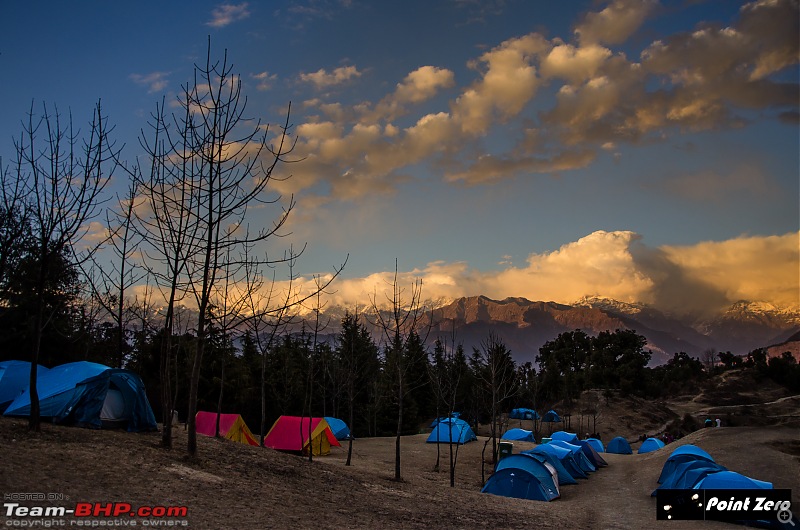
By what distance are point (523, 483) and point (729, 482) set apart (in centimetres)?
711

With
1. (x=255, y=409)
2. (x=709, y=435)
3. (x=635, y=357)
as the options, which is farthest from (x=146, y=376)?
(x=635, y=357)

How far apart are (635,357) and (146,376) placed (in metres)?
71.6

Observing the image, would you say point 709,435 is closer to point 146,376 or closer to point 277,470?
point 277,470

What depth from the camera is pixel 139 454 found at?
1212 cm

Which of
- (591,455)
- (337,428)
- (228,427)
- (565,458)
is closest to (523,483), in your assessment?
(565,458)

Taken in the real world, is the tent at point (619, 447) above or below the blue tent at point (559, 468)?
below

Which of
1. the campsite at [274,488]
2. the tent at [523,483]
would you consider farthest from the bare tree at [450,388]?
the campsite at [274,488]

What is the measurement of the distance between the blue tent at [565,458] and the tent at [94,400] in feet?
60.2

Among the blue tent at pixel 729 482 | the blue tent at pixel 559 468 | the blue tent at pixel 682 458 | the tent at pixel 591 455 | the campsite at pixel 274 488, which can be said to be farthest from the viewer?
the tent at pixel 591 455

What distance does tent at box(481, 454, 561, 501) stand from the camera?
786 inches

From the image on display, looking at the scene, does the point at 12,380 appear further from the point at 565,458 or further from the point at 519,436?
the point at 519,436

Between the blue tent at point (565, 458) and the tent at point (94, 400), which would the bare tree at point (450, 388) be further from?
the tent at point (94, 400)

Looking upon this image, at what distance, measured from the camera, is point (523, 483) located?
2012 cm

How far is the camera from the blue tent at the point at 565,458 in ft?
85.7
